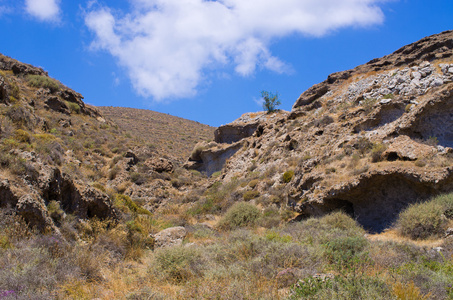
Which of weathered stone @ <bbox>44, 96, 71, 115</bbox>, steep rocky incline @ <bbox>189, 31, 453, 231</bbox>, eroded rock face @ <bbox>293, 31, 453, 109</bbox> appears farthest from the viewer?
weathered stone @ <bbox>44, 96, 71, 115</bbox>

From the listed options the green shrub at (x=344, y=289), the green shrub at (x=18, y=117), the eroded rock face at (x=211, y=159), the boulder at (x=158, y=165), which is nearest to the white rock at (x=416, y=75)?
the eroded rock face at (x=211, y=159)

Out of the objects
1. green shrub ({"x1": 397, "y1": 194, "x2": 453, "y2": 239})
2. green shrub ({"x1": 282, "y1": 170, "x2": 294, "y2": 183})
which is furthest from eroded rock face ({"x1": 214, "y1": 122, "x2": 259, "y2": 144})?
green shrub ({"x1": 397, "y1": 194, "x2": 453, "y2": 239})

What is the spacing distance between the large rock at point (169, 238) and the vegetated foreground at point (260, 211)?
4 cm

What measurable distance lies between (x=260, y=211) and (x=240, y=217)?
1.17 metres

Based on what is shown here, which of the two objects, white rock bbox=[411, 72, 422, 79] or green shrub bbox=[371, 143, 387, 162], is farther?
white rock bbox=[411, 72, 422, 79]

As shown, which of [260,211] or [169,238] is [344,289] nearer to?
[169,238]

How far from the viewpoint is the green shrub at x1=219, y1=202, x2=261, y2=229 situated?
39.2 ft

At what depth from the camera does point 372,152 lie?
1091cm

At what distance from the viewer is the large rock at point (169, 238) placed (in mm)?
7984

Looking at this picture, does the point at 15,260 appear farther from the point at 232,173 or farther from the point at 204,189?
the point at 232,173

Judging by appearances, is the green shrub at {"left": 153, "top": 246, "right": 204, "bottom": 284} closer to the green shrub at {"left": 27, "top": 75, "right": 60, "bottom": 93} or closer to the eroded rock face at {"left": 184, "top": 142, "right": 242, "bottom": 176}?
the eroded rock face at {"left": 184, "top": 142, "right": 242, "bottom": 176}

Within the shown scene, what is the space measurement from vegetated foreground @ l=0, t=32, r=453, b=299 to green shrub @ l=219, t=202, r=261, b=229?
61 millimetres

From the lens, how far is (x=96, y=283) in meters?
4.49

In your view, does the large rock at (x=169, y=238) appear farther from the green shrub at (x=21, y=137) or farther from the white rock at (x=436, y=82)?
the white rock at (x=436, y=82)
